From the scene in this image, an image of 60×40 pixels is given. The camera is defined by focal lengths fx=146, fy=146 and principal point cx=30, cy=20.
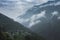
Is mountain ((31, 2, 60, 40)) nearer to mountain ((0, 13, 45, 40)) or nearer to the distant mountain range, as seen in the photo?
the distant mountain range

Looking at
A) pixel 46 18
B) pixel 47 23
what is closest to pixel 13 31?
pixel 47 23

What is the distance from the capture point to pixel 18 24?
54.4 m

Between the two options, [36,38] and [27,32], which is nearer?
[27,32]

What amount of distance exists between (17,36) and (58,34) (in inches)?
3696

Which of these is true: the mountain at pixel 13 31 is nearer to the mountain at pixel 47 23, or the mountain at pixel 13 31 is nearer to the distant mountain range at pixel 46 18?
the distant mountain range at pixel 46 18

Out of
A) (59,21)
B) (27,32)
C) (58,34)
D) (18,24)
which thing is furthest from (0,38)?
(59,21)

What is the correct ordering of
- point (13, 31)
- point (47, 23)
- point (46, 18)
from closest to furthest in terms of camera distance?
1. point (13, 31)
2. point (47, 23)
3. point (46, 18)

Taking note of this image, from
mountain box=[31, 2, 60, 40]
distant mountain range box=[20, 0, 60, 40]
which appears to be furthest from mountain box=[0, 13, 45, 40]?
mountain box=[31, 2, 60, 40]

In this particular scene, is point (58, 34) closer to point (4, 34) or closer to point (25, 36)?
point (25, 36)

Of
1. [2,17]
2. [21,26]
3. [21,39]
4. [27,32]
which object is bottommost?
[21,39]

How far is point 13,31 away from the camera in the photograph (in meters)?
42.2

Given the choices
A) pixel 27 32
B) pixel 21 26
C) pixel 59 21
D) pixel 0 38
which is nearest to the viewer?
pixel 0 38

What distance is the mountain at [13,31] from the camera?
1382 inches

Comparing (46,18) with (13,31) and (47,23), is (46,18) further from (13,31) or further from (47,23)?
(13,31)
